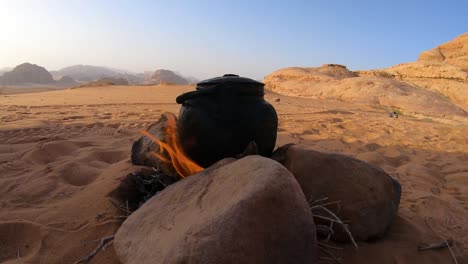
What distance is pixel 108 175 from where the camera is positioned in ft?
10.4


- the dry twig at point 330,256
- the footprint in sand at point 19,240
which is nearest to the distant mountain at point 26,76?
the footprint in sand at point 19,240

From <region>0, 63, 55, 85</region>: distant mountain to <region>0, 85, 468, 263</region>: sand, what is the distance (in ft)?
110

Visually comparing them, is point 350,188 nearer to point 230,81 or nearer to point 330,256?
point 330,256

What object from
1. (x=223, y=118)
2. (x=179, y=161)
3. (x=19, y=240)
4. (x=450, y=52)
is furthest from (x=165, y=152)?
(x=450, y=52)

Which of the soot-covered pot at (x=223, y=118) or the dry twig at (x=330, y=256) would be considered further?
the soot-covered pot at (x=223, y=118)

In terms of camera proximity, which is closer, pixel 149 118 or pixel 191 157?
pixel 191 157

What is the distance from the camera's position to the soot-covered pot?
217 centimetres

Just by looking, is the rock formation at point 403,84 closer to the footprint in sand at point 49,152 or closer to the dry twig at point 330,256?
the dry twig at point 330,256

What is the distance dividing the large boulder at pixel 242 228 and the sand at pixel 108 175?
0.57 metres

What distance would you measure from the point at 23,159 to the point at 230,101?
9.91 feet

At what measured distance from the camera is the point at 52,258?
6.47 ft

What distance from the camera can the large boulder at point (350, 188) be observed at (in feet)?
7.01

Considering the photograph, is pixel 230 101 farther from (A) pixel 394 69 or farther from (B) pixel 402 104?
(A) pixel 394 69

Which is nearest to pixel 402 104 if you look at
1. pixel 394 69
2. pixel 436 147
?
pixel 436 147
